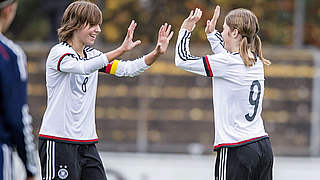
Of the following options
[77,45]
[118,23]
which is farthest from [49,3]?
[77,45]

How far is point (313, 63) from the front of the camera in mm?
11000

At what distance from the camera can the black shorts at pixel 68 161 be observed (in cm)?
529

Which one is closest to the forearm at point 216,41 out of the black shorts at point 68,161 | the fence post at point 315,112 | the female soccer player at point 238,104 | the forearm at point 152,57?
the female soccer player at point 238,104

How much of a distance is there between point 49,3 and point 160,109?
467 centimetres

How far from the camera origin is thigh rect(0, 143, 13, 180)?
13.3ft

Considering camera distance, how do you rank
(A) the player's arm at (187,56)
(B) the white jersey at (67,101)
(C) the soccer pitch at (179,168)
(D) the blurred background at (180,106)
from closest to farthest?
(B) the white jersey at (67,101)
(A) the player's arm at (187,56)
(C) the soccer pitch at (179,168)
(D) the blurred background at (180,106)

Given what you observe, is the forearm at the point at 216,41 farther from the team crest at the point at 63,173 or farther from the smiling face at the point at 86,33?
the team crest at the point at 63,173

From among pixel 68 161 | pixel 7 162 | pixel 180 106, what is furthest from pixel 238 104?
pixel 180 106

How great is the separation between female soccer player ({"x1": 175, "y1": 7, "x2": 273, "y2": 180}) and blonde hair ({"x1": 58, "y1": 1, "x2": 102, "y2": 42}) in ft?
A: 2.41

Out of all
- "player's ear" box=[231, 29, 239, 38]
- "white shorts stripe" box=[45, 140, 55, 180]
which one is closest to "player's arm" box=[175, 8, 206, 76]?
"player's ear" box=[231, 29, 239, 38]

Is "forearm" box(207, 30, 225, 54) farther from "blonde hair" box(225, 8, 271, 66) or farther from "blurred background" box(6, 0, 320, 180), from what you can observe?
"blurred background" box(6, 0, 320, 180)

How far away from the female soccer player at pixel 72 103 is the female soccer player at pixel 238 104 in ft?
2.30

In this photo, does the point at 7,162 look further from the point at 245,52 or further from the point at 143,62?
the point at 245,52

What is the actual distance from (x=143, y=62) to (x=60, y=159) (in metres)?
0.97
